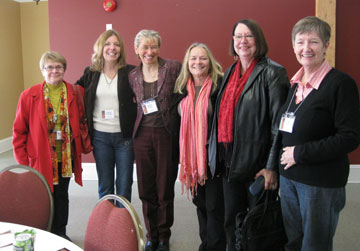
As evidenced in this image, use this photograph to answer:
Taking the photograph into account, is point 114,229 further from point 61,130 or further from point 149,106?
point 61,130

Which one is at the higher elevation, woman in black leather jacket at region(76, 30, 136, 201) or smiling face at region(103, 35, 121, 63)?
smiling face at region(103, 35, 121, 63)

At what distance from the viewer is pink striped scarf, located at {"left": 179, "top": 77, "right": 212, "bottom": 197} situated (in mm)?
2240

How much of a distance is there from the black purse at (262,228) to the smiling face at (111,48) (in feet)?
5.00

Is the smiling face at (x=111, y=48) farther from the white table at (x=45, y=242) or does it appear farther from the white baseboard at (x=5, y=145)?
the white baseboard at (x=5, y=145)

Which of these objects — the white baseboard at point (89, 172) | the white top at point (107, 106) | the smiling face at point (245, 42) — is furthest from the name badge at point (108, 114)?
the white baseboard at point (89, 172)

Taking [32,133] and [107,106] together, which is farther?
[107,106]

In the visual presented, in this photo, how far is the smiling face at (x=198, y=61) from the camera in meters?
2.24

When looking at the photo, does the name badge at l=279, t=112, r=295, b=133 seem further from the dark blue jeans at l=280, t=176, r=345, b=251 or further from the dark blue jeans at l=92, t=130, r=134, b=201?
the dark blue jeans at l=92, t=130, r=134, b=201

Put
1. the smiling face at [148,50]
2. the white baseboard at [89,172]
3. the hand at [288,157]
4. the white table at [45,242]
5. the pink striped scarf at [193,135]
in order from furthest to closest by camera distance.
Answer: the white baseboard at [89,172]
the smiling face at [148,50]
the pink striped scarf at [193,135]
the hand at [288,157]
the white table at [45,242]

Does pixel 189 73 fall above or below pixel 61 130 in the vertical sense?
above

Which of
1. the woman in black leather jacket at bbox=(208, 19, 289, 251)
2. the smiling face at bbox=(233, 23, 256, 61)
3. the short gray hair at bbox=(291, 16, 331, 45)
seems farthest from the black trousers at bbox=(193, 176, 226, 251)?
the short gray hair at bbox=(291, 16, 331, 45)

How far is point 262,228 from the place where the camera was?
5.85 feet

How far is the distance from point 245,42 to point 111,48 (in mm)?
1110

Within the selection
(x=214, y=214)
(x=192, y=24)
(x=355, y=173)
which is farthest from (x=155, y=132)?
(x=355, y=173)
